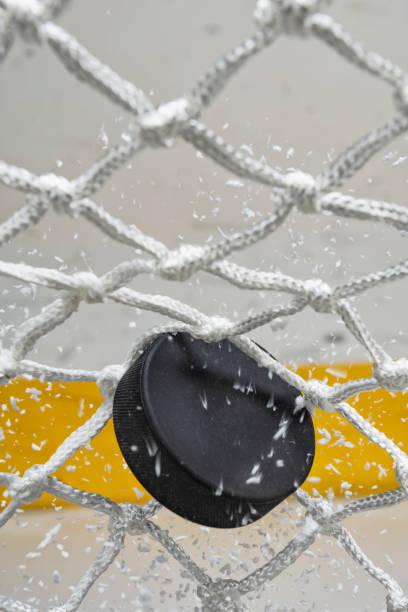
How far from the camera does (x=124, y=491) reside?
31.4 inches

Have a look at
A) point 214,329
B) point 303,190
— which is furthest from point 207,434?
point 303,190

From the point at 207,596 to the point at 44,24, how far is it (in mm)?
397

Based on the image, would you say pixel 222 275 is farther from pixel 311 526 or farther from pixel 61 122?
pixel 61 122

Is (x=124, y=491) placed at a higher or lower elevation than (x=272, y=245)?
lower

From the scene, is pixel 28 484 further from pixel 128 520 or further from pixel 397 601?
pixel 397 601

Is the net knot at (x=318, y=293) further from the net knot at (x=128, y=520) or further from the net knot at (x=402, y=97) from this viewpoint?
the net knot at (x=128, y=520)

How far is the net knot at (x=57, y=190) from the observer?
0.32m

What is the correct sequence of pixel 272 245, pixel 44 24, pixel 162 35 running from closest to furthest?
pixel 44 24
pixel 162 35
pixel 272 245

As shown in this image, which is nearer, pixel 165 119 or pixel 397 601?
pixel 165 119

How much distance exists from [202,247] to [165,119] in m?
0.08

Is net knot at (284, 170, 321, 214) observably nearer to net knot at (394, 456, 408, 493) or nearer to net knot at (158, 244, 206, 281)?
net knot at (158, 244, 206, 281)

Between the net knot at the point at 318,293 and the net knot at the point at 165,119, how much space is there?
13cm

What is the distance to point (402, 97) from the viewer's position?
0.31 meters

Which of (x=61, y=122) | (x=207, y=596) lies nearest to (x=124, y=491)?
(x=207, y=596)
